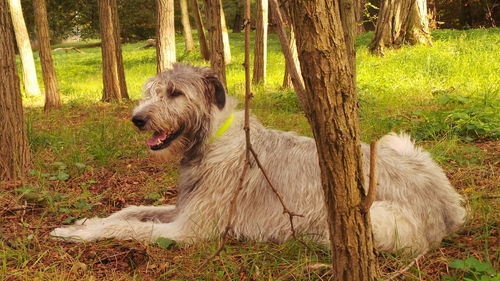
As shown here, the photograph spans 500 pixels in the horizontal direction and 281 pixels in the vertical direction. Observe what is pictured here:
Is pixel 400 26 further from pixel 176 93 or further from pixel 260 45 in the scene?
pixel 176 93

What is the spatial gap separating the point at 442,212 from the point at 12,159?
173 inches

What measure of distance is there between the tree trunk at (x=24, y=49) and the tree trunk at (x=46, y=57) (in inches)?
96.4

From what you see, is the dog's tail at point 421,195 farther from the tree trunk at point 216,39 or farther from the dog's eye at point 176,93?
the tree trunk at point 216,39

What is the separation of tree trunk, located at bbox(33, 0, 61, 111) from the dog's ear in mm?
8104

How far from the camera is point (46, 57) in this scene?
35.5ft

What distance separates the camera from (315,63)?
6.39 ft

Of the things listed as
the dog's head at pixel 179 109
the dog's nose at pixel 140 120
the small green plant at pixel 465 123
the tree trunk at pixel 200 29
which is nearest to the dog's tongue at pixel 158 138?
the dog's head at pixel 179 109

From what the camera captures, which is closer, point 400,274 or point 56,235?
point 400,274

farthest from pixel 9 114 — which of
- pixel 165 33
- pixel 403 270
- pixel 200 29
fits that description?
pixel 200 29

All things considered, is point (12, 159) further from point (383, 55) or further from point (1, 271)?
point (383, 55)

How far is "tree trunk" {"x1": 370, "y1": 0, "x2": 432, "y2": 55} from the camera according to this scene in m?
14.9

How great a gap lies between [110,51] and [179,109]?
8317 mm

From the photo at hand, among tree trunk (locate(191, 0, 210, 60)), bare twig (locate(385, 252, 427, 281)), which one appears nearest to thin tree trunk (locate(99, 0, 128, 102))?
tree trunk (locate(191, 0, 210, 60))

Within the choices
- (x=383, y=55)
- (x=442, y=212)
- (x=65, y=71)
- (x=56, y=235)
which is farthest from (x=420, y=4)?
(x=65, y=71)
